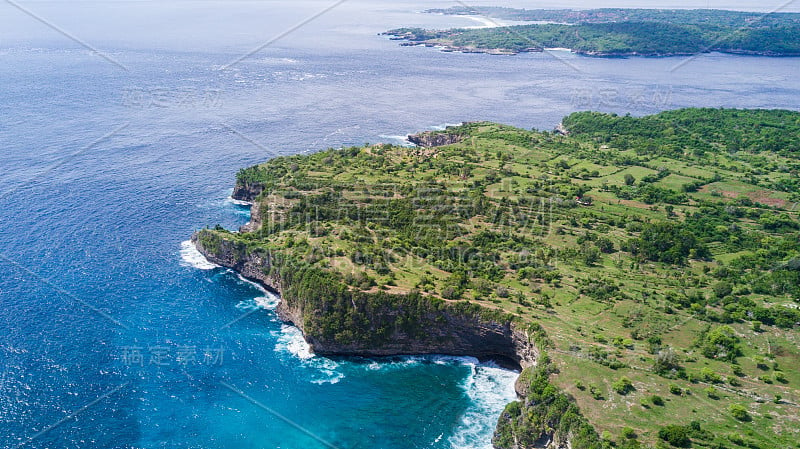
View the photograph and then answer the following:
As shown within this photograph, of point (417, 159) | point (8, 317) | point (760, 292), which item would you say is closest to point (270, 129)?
point (417, 159)

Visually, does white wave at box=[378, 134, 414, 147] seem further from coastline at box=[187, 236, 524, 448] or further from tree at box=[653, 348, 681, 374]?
tree at box=[653, 348, 681, 374]

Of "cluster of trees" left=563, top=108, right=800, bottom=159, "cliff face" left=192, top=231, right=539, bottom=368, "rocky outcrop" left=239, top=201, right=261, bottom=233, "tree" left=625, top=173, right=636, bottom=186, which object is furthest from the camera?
"cluster of trees" left=563, top=108, right=800, bottom=159

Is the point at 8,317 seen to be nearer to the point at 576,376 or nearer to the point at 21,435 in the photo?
the point at 21,435

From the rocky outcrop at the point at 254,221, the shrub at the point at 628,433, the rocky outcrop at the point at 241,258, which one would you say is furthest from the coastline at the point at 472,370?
the rocky outcrop at the point at 254,221

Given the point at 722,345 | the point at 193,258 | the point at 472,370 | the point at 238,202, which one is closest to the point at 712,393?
the point at 722,345

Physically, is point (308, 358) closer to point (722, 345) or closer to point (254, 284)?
point (254, 284)

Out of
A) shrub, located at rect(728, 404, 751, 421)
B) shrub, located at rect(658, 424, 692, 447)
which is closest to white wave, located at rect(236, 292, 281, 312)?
shrub, located at rect(658, 424, 692, 447)
